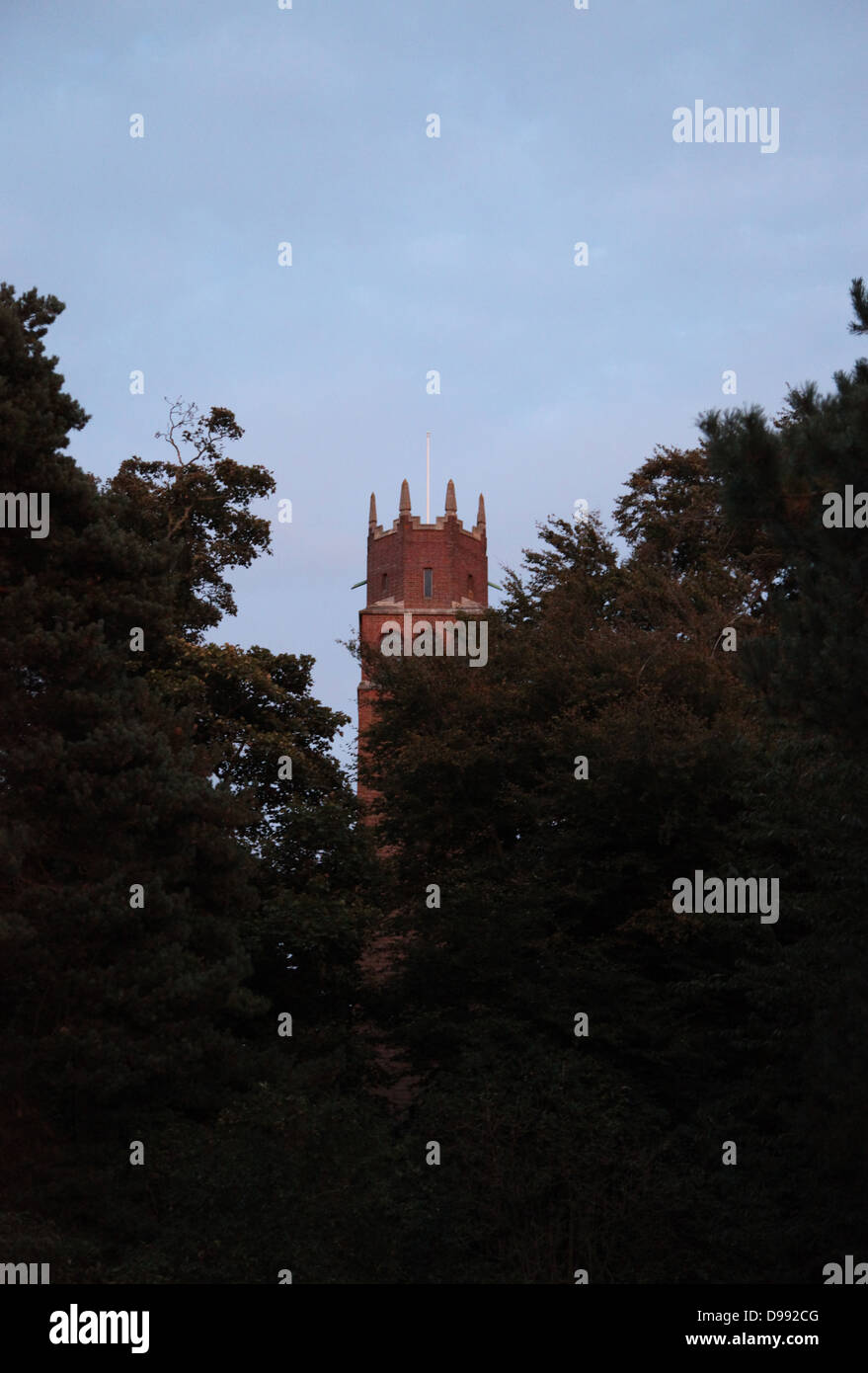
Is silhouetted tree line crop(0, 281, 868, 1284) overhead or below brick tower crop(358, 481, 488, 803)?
below

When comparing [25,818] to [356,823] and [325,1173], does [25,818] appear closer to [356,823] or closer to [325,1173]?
[325,1173]

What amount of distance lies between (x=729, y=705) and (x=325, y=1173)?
12494mm

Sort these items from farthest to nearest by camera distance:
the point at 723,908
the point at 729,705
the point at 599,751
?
the point at 729,705, the point at 599,751, the point at 723,908

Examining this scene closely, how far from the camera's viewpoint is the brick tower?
6725 cm

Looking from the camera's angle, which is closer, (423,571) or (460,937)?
(460,937)

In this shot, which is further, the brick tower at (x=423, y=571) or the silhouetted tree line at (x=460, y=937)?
the brick tower at (x=423, y=571)

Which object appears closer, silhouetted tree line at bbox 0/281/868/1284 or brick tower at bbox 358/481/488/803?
silhouetted tree line at bbox 0/281/868/1284

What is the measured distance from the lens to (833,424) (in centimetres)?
1282

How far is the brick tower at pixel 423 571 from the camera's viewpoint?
67250 mm

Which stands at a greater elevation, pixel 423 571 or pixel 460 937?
pixel 423 571

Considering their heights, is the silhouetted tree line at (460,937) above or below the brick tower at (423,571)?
below

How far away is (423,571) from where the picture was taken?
68750 mm

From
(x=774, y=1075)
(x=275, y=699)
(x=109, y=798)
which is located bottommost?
(x=774, y=1075)
